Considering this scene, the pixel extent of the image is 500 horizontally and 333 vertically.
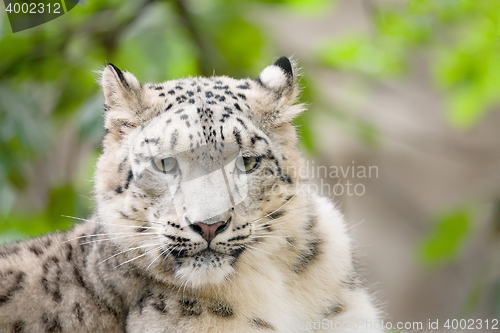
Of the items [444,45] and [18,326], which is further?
[444,45]

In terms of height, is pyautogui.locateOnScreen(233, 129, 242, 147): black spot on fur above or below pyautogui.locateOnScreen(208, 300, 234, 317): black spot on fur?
above

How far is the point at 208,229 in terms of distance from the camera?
7.36 ft

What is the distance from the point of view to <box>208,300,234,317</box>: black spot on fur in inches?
99.5

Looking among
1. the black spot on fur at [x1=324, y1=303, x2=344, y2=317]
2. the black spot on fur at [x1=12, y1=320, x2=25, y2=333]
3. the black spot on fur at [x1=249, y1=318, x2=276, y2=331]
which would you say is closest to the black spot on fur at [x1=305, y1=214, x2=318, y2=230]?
the black spot on fur at [x1=324, y1=303, x2=344, y2=317]

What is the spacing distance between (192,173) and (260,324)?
0.86 metres

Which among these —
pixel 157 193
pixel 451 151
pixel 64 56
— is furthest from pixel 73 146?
pixel 451 151

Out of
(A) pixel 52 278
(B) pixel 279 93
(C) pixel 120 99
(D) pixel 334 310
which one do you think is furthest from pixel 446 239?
(A) pixel 52 278

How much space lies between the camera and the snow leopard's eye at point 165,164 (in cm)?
246

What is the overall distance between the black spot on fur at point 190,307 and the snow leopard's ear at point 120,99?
93cm

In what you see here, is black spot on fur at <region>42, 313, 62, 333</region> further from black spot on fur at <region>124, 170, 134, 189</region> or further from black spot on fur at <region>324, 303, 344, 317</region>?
black spot on fur at <region>324, 303, 344, 317</region>

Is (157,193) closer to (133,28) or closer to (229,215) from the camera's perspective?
(229,215)

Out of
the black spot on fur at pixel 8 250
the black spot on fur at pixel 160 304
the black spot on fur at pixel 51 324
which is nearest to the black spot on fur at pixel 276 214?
the black spot on fur at pixel 160 304

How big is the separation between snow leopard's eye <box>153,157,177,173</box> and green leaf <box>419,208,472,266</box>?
2.97 m

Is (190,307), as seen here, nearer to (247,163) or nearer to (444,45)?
(247,163)
